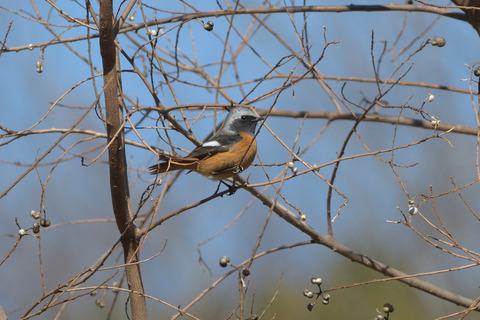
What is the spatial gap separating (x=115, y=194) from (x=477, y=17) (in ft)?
7.43

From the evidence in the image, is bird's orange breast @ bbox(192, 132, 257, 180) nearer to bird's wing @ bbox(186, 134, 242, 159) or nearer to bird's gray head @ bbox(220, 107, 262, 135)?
bird's wing @ bbox(186, 134, 242, 159)

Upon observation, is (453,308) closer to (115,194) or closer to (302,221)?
(302,221)

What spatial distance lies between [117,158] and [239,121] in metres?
1.56

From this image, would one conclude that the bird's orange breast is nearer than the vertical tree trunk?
No

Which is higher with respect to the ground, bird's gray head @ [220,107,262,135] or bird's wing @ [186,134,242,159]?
bird's gray head @ [220,107,262,135]

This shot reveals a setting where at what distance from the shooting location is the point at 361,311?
281 inches

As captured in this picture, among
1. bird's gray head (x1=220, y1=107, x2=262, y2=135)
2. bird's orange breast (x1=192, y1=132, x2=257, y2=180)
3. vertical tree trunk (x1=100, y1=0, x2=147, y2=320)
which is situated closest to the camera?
vertical tree trunk (x1=100, y1=0, x2=147, y2=320)

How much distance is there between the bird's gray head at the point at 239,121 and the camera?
4.10m

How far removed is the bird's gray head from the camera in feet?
13.5

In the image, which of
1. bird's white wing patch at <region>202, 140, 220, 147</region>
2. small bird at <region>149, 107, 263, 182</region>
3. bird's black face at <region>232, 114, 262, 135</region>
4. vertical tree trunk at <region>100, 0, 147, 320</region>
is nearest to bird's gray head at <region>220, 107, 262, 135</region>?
bird's black face at <region>232, 114, 262, 135</region>

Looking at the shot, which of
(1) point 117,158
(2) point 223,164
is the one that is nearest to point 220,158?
(2) point 223,164

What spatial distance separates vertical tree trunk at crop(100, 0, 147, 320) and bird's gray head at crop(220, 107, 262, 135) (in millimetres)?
1294

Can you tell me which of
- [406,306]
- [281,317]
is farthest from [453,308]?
[281,317]

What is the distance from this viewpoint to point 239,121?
414 centimetres
